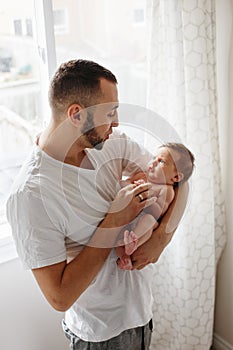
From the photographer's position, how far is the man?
1.27m

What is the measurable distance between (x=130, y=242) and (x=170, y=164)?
0.89 feet

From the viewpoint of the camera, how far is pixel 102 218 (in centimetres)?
139

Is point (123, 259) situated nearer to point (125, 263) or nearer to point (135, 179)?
point (125, 263)

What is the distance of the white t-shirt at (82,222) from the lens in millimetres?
1291

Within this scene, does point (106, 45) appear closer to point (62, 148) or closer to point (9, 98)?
point (9, 98)

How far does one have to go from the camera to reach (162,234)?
58.0 inches

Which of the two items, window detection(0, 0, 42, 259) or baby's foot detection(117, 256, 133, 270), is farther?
window detection(0, 0, 42, 259)

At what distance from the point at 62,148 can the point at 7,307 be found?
2.64 ft

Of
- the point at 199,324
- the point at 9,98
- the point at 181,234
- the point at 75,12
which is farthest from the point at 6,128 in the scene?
the point at 199,324

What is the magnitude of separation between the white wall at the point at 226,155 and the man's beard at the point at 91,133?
81cm

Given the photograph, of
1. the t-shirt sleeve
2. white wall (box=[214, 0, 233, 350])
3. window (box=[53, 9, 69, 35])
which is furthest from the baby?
window (box=[53, 9, 69, 35])

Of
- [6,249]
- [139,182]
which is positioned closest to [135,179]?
[139,182]

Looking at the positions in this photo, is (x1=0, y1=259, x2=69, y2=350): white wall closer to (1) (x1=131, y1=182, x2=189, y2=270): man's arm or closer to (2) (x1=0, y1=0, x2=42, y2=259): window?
(2) (x1=0, y1=0, x2=42, y2=259): window

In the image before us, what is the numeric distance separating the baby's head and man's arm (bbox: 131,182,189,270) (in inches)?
2.0
